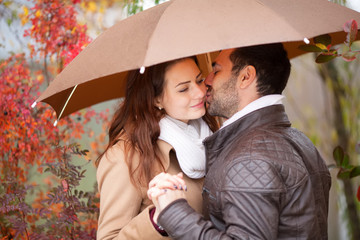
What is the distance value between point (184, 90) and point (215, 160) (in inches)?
21.6

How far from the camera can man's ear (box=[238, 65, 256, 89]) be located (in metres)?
2.05

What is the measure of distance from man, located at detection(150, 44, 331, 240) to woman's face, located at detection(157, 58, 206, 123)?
16 cm

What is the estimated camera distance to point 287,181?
1.69 m

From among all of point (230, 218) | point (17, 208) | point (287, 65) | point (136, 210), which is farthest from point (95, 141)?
point (230, 218)

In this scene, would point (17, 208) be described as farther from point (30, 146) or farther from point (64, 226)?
point (30, 146)

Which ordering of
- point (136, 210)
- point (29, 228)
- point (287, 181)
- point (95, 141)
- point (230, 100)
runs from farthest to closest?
point (95, 141)
point (29, 228)
point (136, 210)
point (230, 100)
point (287, 181)

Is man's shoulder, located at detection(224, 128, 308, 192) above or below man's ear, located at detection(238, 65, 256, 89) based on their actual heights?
below

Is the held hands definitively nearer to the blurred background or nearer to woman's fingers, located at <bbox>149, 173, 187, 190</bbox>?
woman's fingers, located at <bbox>149, 173, 187, 190</bbox>

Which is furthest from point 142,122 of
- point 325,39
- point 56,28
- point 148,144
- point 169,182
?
point 56,28

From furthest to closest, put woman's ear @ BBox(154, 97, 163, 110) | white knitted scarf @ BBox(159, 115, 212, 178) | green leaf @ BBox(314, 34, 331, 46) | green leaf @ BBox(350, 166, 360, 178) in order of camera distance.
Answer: woman's ear @ BBox(154, 97, 163, 110), white knitted scarf @ BBox(159, 115, 212, 178), green leaf @ BBox(350, 166, 360, 178), green leaf @ BBox(314, 34, 331, 46)

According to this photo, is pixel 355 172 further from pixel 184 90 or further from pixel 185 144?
pixel 184 90

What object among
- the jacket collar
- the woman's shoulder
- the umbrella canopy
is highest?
the umbrella canopy

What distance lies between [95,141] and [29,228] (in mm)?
1156

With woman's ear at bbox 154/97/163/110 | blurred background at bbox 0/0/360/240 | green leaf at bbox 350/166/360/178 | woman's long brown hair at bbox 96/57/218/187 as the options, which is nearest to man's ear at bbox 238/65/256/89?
woman's long brown hair at bbox 96/57/218/187
